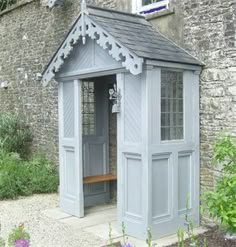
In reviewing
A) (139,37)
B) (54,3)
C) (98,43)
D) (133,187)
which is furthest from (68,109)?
(54,3)

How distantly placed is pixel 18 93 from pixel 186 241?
24.1 ft

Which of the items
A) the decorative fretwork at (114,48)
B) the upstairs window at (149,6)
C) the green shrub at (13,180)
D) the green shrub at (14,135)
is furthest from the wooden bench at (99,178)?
the green shrub at (14,135)

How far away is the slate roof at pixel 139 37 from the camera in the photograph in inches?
206

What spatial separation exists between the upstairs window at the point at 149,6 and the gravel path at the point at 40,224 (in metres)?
3.80

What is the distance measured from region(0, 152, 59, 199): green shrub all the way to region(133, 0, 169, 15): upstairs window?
13.3 ft

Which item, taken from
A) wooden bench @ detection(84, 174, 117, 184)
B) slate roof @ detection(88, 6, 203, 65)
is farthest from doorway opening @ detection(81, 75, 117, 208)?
slate roof @ detection(88, 6, 203, 65)

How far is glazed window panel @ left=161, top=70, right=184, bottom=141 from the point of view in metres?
5.46

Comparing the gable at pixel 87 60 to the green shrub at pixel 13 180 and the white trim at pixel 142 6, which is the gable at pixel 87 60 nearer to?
the white trim at pixel 142 6

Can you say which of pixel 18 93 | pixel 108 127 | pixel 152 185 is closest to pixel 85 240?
pixel 152 185

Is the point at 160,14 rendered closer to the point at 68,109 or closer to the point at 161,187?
the point at 68,109

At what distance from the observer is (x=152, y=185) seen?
5.29m

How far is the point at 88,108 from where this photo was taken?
7.40 metres

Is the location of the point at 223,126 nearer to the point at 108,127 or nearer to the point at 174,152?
the point at 174,152

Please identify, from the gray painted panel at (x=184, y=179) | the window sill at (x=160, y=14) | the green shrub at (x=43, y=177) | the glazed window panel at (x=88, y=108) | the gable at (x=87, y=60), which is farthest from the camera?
the green shrub at (x=43, y=177)
